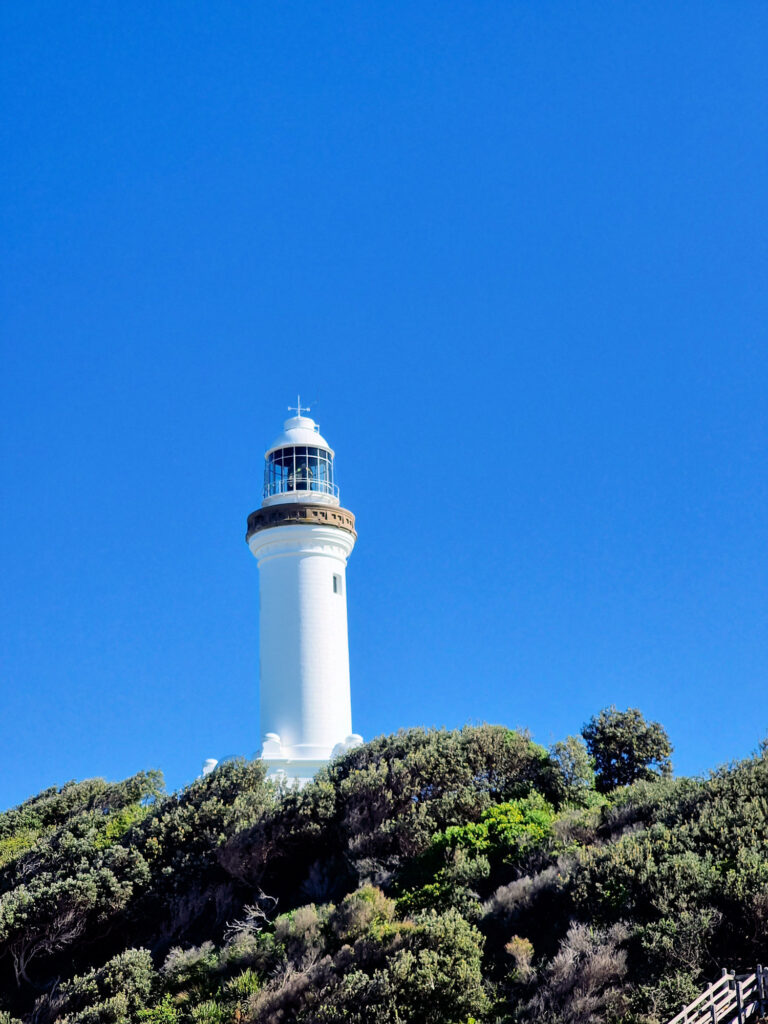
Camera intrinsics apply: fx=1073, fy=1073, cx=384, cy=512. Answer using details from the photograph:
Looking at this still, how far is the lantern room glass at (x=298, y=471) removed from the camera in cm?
2848

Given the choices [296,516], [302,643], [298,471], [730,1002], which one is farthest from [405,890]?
[298,471]

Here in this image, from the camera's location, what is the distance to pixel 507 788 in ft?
67.6

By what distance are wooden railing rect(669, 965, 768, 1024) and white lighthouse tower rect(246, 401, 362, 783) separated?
1343 centimetres

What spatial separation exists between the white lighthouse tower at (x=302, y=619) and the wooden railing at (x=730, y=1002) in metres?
13.4

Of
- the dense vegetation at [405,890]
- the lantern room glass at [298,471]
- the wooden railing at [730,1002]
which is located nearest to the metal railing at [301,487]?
the lantern room glass at [298,471]

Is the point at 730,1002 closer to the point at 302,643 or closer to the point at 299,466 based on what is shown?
the point at 302,643

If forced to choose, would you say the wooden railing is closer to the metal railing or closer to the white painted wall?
the white painted wall

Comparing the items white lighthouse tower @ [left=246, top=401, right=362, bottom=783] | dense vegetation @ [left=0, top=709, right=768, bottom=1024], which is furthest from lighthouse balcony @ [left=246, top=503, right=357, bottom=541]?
dense vegetation @ [left=0, top=709, right=768, bottom=1024]

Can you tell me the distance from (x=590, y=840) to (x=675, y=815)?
1646 millimetres

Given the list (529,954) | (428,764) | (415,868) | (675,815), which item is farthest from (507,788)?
(529,954)

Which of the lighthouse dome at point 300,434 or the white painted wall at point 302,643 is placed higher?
the lighthouse dome at point 300,434

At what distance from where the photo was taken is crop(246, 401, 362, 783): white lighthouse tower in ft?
84.5

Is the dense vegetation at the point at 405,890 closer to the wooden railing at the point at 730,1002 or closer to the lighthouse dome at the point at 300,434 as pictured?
the wooden railing at the point at 730,1002

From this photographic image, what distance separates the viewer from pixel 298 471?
2855 centimetres
